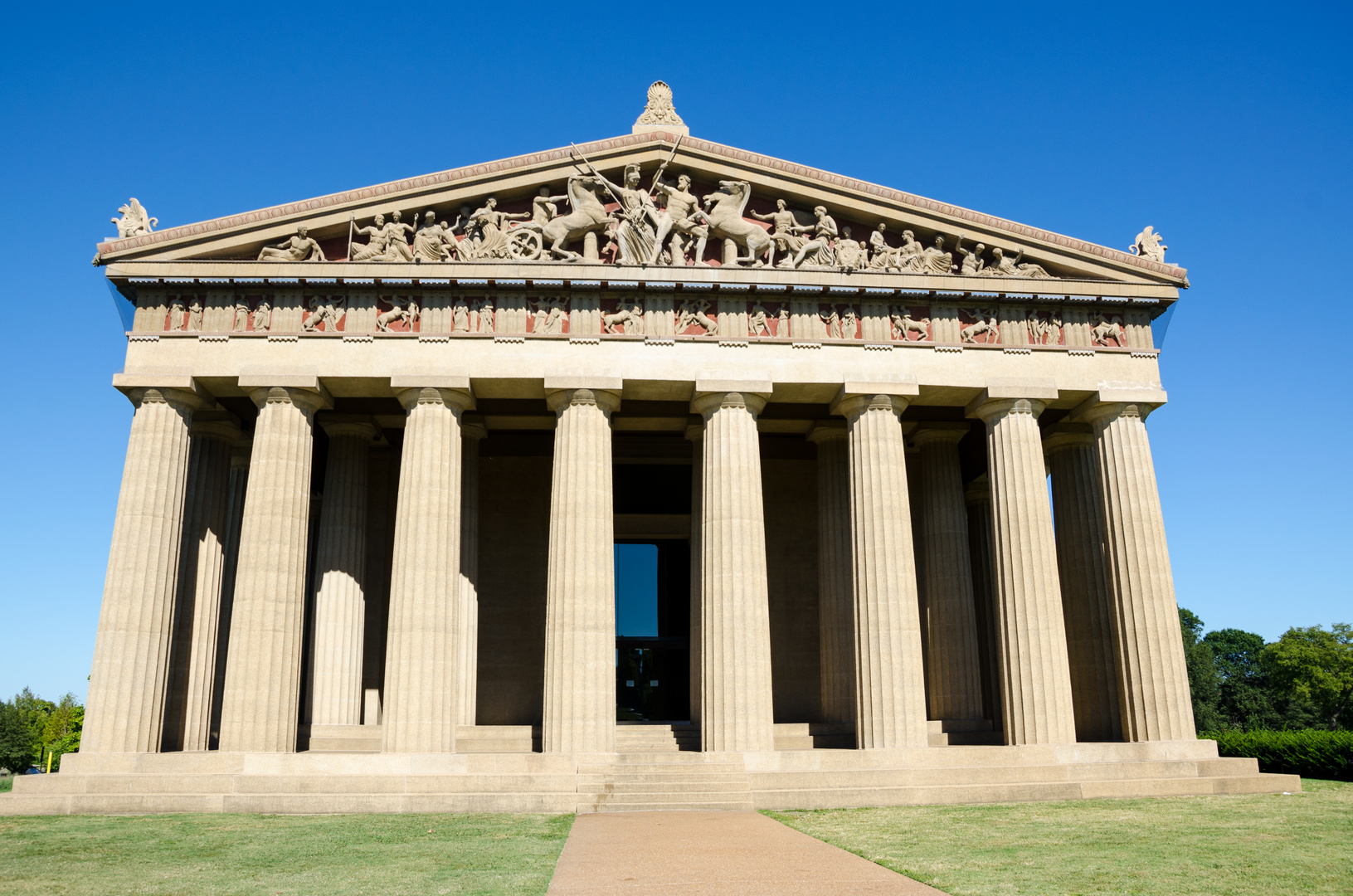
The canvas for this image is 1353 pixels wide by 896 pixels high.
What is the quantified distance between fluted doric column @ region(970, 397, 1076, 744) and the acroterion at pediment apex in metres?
12.5

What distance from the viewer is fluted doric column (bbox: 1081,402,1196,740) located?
2730 cm

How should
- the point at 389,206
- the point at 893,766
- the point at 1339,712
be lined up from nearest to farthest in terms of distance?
the point at 893,766
the point at 389,206
the point at 1339,712

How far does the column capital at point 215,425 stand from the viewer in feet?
98.6

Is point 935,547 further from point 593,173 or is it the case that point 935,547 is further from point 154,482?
point 154,482

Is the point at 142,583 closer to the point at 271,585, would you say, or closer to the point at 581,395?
the point at 271,585

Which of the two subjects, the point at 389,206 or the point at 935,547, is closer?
the point at 389,206

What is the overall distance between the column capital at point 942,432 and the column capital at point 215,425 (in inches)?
883

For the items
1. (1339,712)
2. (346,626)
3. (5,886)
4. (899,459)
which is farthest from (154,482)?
(1339,712)

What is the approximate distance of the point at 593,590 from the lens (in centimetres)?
2639

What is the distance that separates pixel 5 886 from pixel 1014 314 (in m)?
27.2

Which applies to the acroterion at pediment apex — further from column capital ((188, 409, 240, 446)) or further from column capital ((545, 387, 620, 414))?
column capital ((188, 409, 240, 446))

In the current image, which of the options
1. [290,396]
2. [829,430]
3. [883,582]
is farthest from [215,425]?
[883,582]

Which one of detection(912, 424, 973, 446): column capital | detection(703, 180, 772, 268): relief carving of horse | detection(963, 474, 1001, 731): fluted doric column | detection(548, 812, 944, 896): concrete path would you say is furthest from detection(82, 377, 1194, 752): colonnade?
detection(548, 812, 944, 896): concrete path

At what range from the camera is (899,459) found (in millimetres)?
28391
